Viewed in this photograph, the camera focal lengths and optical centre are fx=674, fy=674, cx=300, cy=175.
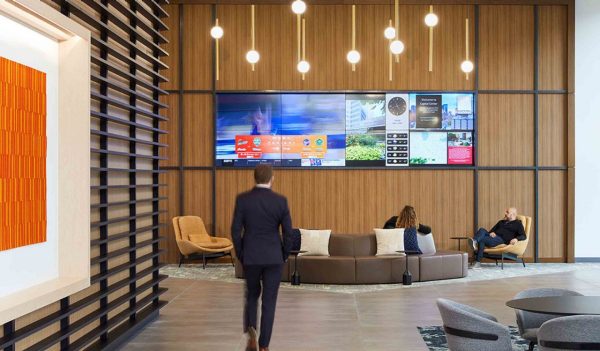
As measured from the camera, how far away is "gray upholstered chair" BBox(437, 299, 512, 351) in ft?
15.6

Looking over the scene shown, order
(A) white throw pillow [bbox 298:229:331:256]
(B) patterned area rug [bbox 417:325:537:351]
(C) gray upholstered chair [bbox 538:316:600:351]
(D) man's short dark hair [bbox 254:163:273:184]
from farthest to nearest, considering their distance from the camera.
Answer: (A) white throw pillow [bbox 298:229:331:256], (B) patterned area rug [bbox 417:325:537:351], (D) man's short dark hair [bbox 254:163:273:184], (C) gray upholstered chair [bbox 538:316:600:351]

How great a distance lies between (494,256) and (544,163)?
2278 mm

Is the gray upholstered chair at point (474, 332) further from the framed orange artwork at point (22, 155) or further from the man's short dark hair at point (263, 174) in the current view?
the framed orange artwork at point (22, 155)

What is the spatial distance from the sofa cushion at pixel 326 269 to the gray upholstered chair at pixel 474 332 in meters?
6.12

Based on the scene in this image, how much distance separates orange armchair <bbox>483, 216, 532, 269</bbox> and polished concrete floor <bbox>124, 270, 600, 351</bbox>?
1.16 m

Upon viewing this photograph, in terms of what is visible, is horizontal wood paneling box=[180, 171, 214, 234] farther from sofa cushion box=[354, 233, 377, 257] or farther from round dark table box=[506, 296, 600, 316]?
round dark table box=[506, 296, 600, 316]

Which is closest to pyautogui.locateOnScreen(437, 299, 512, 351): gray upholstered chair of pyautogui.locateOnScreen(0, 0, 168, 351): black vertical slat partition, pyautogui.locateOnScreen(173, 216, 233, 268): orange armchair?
pyautogui.locateOnScreen(0, 0, 168, 351): black vertical slat partition

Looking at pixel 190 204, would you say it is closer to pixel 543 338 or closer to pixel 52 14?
pixel 52 14

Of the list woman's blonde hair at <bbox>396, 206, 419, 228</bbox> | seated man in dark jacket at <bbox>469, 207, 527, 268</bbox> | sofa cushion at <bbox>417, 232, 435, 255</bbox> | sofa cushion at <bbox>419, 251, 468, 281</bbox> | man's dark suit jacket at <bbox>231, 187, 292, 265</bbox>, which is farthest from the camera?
seated man in dark jacket at <bbox>469, 207, 527, 268</bbox>

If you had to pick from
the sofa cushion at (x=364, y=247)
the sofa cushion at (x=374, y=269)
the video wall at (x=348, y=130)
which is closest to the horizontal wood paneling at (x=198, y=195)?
the video wall at (x=348, y=130)

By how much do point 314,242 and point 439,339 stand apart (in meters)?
4.42

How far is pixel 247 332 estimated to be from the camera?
6449mm

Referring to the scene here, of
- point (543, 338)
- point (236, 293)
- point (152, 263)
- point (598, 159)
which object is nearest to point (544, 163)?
point (598, 159)

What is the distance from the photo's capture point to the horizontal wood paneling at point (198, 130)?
13.8 meters
